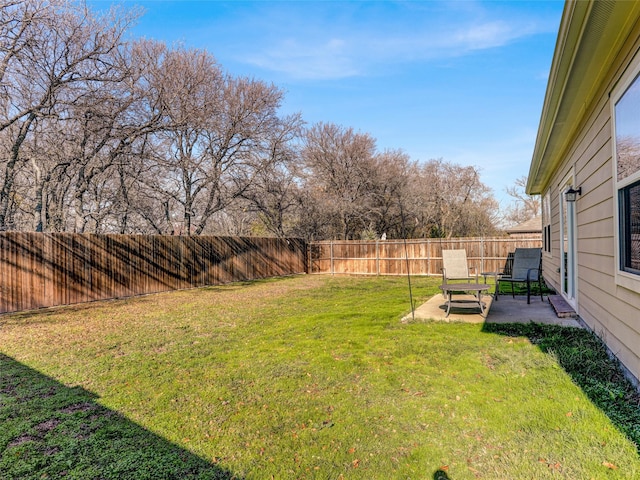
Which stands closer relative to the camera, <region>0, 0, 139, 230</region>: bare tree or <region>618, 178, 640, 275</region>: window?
<region>618, 178, 640, 275</region>: window

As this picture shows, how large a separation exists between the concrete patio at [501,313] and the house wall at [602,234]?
0.42 meters

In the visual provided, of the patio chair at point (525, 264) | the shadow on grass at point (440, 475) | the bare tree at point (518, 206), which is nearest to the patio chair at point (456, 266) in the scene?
the patio chair at point (525, 264)

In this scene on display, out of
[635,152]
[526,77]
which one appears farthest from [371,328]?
[526,77]

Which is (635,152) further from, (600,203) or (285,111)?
(285,111)

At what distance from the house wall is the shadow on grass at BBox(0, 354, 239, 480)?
9.92ft

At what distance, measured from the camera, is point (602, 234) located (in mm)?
3420

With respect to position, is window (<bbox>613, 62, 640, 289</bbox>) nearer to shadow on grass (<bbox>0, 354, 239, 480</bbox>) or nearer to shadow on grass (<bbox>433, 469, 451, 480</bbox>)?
shadow on grass (<bbox>433, 469, 451, 480</bbox>)

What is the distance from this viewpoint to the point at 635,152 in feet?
8.20

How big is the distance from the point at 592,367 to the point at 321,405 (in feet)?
7.71

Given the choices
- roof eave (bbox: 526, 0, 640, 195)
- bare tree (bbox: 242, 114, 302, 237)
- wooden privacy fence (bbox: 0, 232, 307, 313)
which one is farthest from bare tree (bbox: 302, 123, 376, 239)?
roof eave (bbox: 526, 0, 640, 195)

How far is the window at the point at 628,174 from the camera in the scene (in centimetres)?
247

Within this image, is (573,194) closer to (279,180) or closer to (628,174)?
(628,174)

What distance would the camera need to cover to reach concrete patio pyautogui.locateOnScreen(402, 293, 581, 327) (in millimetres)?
4848

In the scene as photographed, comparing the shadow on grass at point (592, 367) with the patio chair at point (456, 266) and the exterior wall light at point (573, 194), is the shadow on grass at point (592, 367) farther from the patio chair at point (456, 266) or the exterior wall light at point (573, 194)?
the patio chair at point (456, 266)
